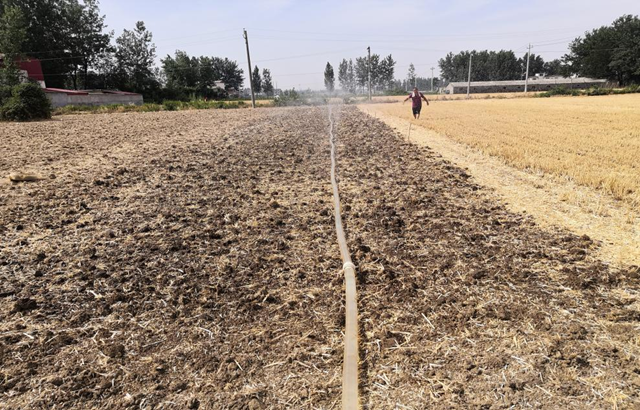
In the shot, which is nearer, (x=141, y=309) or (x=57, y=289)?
(x=141, y=309)

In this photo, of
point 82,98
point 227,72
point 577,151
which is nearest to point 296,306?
point 577,151

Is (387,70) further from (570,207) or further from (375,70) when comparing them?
(570,207)

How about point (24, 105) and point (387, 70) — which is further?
point (387, 70)

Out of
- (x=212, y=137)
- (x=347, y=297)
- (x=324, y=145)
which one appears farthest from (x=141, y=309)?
(x=212, y=137)

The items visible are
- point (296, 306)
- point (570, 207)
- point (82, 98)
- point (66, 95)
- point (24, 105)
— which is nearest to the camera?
point (296, 306)

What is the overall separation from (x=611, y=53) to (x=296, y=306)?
103 metres

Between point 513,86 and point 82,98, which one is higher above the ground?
point 82,98

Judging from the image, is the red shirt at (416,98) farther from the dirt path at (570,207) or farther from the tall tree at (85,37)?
the tall tree at (85,37)

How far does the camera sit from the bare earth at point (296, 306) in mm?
2420

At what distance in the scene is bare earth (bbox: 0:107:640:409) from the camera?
242 cm

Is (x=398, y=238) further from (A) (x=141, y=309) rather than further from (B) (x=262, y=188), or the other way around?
(B) (x=262, y=188)

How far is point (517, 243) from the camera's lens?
4613 millimetres

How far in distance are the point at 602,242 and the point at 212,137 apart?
14406 mm

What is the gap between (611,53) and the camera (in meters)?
79.4
